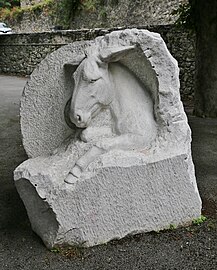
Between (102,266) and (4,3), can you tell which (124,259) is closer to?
(102,266)

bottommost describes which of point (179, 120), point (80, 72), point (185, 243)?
point (185, 243)

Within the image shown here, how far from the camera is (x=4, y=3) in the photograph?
28438mm

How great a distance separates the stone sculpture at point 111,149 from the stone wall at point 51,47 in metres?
6.16

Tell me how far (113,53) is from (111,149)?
61 centimetres

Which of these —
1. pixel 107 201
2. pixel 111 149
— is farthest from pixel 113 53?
pixel 107 201

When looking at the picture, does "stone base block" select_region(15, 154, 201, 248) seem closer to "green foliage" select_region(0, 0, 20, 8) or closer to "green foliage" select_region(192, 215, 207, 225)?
"green foliage" select_region(192, 215, 207, 225)

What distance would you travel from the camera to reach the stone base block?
238cm

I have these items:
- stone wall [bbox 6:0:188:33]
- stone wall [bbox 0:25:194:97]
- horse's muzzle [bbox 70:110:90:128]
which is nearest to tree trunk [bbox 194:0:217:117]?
stone wall [bbox 0:25:194:97]

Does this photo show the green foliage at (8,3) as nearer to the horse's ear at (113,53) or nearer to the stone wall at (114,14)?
the stone wall at (114,14)

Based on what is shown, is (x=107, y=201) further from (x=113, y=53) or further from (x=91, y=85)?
(x=113, y=53)

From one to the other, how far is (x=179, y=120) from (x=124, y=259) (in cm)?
98

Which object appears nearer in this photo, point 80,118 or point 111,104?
point 80,118

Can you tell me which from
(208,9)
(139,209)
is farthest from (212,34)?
(139,209)

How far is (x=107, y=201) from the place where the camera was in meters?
2.45
